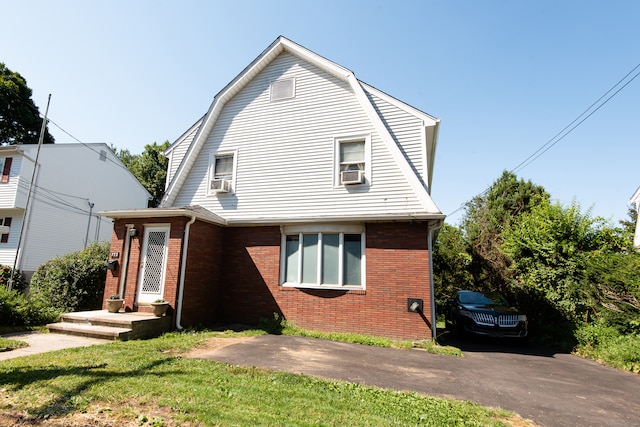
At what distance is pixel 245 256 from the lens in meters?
9.95

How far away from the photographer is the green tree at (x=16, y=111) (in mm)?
26062

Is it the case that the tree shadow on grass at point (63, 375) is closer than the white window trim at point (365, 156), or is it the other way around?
the tree shadow on grass at point (63, 375)

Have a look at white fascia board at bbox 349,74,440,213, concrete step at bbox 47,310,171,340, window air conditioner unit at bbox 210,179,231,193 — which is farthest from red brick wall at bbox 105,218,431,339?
window air conditioner unit at bbox 210,179,231,193

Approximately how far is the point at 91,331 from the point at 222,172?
6110mm

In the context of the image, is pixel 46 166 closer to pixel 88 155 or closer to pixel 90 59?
pixel 88 155

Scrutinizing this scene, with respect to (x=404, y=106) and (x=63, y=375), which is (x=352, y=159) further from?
(x=63, y=375)

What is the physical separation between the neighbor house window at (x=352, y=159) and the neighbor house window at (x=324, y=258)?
1607 millimetres

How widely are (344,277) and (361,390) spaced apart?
4.67 metres

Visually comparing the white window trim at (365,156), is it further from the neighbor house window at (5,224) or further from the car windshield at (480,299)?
the neighbor house window at (5,224)

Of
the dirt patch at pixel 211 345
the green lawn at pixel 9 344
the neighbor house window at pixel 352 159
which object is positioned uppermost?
the neighbor house window at pixel 352 159

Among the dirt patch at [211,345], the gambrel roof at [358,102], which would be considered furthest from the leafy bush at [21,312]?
the dirt patch at [211,345]

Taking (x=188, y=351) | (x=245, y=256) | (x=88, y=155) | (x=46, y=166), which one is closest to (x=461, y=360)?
(x=188, y=351)

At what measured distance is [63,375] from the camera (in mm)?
4434

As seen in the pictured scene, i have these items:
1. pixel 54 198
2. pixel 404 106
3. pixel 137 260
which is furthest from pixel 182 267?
pixel 54 198
